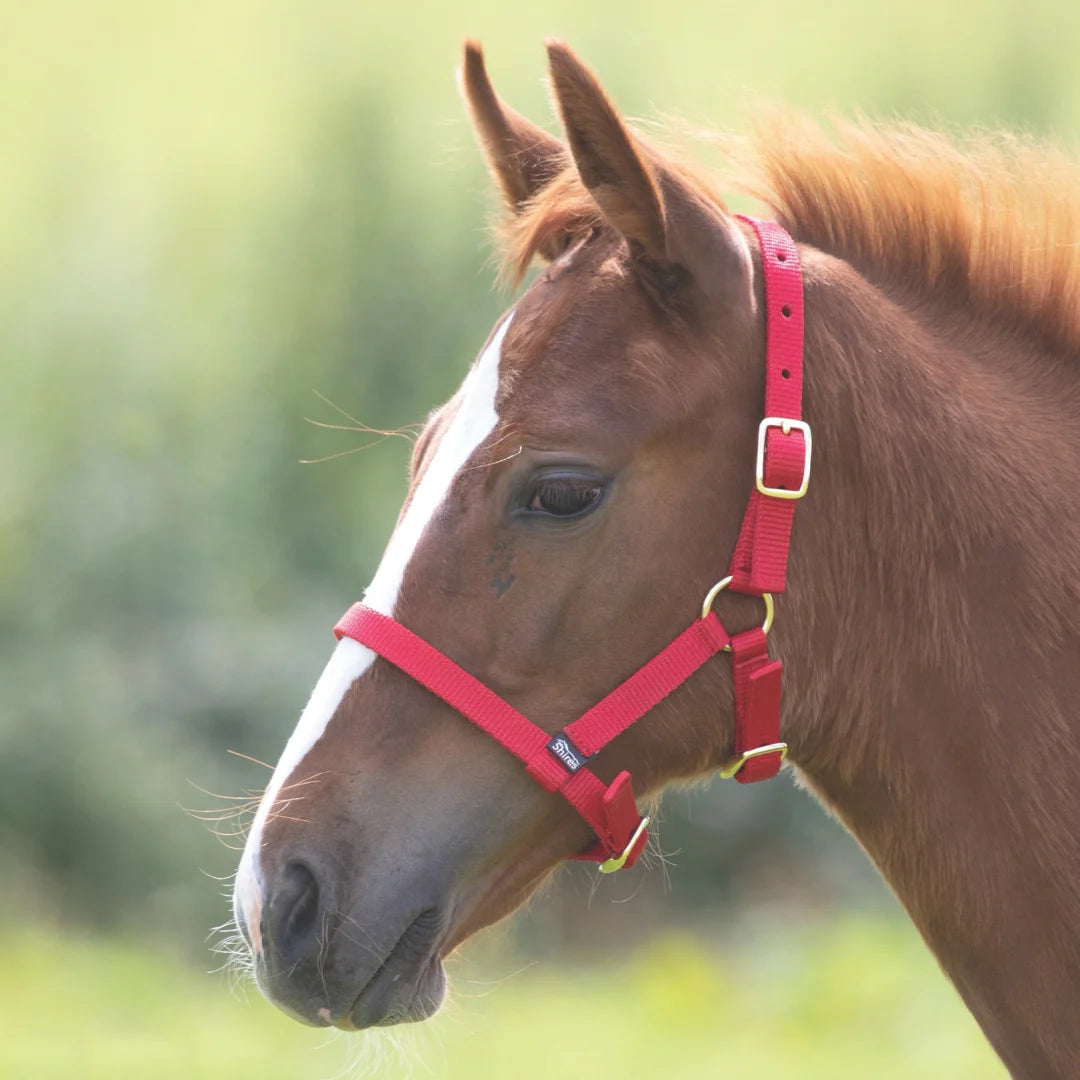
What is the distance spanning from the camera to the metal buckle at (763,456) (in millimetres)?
2221

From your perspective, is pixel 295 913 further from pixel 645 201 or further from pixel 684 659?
pixel 645 201

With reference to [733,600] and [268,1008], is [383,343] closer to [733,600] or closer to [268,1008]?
[268,1008]

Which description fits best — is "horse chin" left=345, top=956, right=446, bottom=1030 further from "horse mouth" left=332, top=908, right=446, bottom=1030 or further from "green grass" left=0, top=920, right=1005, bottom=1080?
"green grass" left=0, top=920, right=1005, bottom=1080

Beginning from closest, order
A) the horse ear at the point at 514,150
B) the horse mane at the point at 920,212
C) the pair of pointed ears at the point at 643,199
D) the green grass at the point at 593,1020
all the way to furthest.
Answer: the pair of pointed ears at the point at 643,199 → the horse mane at the point at 920,212 → the horse ear at the point at 514,150 → the green grass at the point at 593,1020

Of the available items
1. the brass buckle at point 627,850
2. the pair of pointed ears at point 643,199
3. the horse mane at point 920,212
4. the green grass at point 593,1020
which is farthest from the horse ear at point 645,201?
the green grass at point 593,1020

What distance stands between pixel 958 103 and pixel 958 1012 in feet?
26.9

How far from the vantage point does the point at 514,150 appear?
9.09 ft

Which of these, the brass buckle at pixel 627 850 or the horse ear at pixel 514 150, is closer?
the brass buckle at pixel 627 850

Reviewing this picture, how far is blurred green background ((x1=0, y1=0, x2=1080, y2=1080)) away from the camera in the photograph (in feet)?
22.8

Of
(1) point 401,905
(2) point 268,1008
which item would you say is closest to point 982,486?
(1) point 401,905

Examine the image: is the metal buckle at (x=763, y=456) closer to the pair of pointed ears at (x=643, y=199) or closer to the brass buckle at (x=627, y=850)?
the pair of pointed ears at (x=643, y=199)

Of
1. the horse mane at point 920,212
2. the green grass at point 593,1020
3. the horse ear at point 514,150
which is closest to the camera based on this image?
the horse mane at point 920,212

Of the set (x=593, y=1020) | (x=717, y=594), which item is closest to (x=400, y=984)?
(x=717, y=594)

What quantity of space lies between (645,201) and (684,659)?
788 mm
